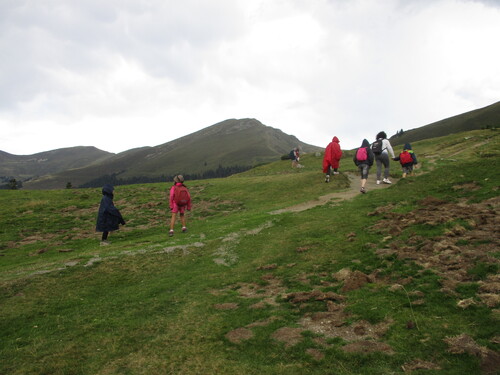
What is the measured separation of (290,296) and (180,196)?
14408 millimetres

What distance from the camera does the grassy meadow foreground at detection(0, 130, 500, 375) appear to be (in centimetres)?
620

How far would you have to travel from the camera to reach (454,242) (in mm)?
10195

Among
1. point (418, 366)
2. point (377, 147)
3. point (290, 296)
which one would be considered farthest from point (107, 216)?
point (377, 147)

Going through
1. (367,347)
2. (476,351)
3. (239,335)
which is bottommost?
(239,335)

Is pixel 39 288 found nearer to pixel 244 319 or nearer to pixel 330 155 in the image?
Result: pixel 244 319

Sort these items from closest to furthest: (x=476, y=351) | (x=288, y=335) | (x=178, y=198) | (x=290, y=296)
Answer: (x=476, y=351) → (x=288, y=335) → (x=290, y=296) → (x=178, y=198)

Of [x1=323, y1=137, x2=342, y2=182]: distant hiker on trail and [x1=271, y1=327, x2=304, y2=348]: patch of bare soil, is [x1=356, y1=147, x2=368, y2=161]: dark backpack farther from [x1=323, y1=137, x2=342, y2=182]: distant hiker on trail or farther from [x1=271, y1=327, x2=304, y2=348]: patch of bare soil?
[x1=271, y1=327, x2=304, y2=348]: patch of bare soil

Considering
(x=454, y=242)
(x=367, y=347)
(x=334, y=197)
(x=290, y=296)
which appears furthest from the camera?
(x=334, y=197)

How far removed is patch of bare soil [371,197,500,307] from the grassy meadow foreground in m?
0.05

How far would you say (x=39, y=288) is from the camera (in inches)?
470

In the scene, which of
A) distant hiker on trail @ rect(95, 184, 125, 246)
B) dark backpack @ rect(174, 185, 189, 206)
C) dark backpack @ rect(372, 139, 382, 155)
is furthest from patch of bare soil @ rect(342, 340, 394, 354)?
dark backpack @ rect(372, 139, 382, 155)

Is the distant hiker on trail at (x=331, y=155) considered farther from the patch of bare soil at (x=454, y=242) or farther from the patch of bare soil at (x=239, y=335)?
the patch of bare soil at (x=239, y=335)

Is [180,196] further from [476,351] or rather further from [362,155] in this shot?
[476,351]

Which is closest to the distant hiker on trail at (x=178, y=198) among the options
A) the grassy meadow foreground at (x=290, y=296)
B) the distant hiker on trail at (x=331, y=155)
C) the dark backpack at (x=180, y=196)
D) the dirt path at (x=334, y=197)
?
the dark backpack at (x=180, y=196)
